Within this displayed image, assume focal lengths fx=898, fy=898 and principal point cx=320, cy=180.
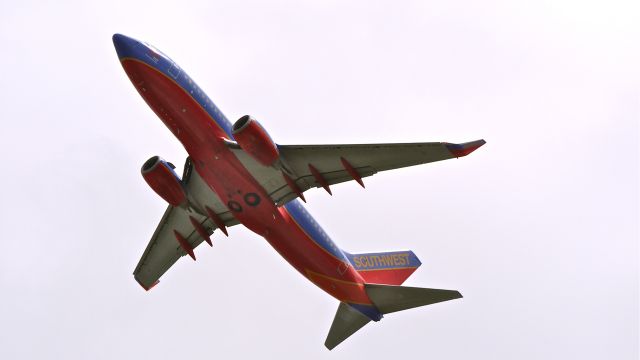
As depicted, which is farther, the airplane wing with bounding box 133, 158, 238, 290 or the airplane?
the airplane wing with bounding box 133, 158, 238, 290

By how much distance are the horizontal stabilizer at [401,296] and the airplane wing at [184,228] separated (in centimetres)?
855

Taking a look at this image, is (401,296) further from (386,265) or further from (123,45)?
(123,45)

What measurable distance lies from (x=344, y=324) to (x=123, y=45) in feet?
63.5

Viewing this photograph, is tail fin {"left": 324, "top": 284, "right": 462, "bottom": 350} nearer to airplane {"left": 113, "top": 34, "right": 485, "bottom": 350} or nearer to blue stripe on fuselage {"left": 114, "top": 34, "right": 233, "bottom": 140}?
airplane {"left": 113, "top": 34, "right": 485, "bottom": 350}

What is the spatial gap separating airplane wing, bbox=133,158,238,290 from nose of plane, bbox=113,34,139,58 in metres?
6.49

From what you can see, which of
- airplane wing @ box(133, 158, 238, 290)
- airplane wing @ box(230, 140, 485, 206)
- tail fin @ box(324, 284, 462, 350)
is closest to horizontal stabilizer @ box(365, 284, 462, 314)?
tail fin @ box(324, 284, 462, 350)

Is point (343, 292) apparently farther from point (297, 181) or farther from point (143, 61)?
point (143, 61)

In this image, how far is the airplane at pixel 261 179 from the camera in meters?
41.6

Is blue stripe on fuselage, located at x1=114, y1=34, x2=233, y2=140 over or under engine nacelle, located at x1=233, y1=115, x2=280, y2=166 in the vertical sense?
over

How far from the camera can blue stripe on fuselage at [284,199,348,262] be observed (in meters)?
46.1

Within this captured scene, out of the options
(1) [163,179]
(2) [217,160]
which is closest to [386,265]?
(2) [217,160]

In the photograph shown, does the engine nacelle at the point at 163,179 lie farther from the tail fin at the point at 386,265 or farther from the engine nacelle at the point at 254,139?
the tail fin at the point at 386,265

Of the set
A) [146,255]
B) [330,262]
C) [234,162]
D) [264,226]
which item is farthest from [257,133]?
[146,255]

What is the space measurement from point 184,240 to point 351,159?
1300 centimetres
